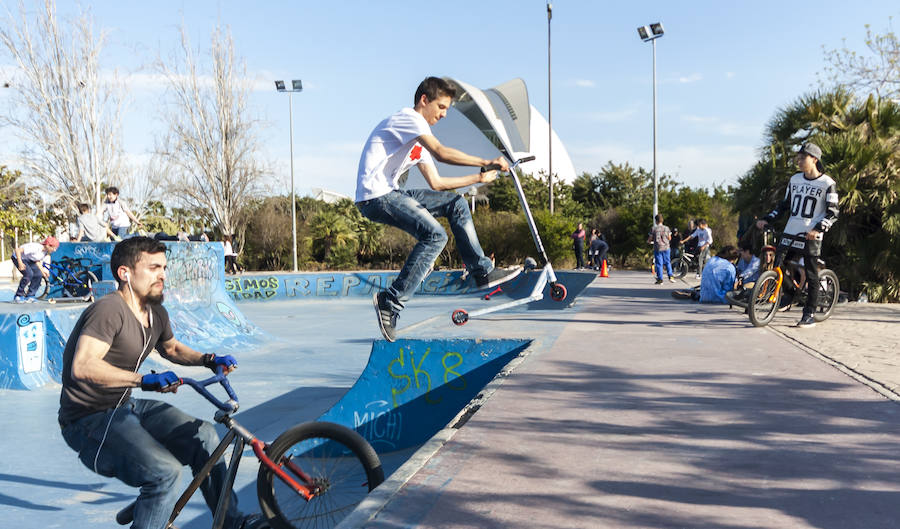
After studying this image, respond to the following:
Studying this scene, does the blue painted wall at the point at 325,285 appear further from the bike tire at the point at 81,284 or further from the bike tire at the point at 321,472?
the bike tire at the point at 321,472

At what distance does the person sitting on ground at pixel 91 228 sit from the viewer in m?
13.3

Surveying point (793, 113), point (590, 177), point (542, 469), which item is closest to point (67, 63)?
point (590, 177)

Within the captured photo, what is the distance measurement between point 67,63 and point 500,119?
26943 millimetres

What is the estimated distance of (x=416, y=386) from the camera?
628cm

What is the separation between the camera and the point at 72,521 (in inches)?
194

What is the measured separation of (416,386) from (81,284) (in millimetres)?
10328

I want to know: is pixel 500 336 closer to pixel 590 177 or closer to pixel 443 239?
pixel 443 239

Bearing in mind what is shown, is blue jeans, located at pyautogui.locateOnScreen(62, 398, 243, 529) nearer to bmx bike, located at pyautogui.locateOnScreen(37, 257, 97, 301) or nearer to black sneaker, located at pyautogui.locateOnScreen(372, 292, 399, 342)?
black sneaker, located at pyautogui.locateOnScreen(372, 292, 399, 342)

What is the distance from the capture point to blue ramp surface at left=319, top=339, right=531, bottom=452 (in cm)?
611

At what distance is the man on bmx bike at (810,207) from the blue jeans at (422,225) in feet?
11.4

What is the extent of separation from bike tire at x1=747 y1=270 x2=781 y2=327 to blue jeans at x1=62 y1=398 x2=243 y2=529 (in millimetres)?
5652

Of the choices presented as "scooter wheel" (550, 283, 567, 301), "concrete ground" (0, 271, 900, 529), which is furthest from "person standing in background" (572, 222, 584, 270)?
"scooter wheel" (550, 283, 567, 301)

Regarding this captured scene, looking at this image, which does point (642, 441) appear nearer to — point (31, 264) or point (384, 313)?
point (384, 313)

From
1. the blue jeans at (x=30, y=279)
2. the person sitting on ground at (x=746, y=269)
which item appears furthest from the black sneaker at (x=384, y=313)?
the blue jeans at (x=30, y=279)
